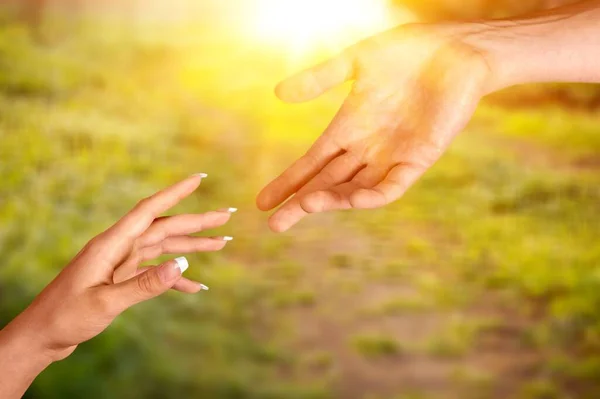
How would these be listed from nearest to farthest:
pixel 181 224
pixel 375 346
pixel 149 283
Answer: pixel 149 283 → pixel 181 224 → pixel 375 346

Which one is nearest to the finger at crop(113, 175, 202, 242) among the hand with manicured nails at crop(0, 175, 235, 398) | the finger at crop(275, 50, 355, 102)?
the hand with manicured nails at crop(0, 175, 235, 398)

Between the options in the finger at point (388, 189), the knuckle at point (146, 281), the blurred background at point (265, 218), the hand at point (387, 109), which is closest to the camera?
the knuckle at point (146, 281)

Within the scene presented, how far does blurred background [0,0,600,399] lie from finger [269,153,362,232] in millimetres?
964

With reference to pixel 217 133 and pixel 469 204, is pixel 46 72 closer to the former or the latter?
pixel 217 133

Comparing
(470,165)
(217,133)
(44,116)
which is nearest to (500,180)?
(470,165)

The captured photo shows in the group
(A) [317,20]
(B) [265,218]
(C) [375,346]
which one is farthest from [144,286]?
(A) [317,20]

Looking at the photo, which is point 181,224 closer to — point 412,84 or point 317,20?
point 412,84

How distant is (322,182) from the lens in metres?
0.91

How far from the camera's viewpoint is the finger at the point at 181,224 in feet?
2.60

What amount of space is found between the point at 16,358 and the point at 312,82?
48 centimetres

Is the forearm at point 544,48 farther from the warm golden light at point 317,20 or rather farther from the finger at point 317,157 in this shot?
the warm golden light at point 317,20

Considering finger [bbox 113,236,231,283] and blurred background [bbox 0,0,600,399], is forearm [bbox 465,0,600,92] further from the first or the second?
blurred background [bbox 0,0,600,399]

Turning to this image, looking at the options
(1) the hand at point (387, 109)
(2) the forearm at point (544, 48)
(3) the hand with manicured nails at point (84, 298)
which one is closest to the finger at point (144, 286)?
(3) the hand with manicured nails at point (84, 298)

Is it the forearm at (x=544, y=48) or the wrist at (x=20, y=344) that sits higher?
the forearm at (x=544, y=48)
